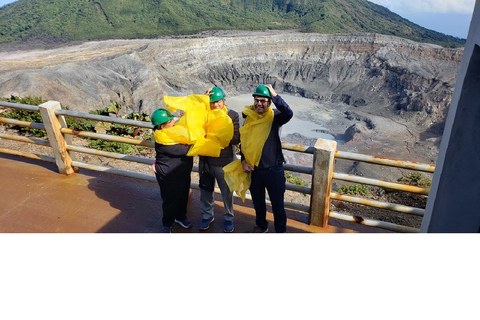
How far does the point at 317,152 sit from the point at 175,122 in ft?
4.55

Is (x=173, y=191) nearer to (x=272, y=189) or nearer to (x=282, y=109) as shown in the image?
(x=272, y=189)

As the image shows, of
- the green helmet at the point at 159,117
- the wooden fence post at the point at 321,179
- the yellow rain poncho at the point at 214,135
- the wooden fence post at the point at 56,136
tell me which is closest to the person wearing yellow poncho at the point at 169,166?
the green helmet at the point at 159,117

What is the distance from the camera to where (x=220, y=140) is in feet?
10.0

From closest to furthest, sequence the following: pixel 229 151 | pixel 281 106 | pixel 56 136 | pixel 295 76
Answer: pixel 281 106
pixel 229 151
pixel 56 136
pixel 295 76

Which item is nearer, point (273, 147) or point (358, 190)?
point (273, 147)

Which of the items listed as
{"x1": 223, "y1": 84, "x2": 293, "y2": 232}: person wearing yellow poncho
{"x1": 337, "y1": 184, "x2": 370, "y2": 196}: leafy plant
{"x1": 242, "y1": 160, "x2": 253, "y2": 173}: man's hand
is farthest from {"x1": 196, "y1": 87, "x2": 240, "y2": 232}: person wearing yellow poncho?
{"x1": 337, "y1": 184, "x2": 370, "y2": 196}: leafy plant

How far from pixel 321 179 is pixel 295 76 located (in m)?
39.3

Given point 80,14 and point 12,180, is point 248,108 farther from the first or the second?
point 80,14

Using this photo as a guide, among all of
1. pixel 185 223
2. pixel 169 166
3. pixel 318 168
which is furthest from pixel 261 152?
pixel 185 223

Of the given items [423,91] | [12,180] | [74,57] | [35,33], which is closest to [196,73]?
[74,57]

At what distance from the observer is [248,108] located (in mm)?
3053

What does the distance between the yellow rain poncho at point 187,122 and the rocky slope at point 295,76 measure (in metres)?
16.0

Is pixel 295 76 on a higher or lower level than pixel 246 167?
lower

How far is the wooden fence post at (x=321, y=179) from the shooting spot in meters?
3.13
